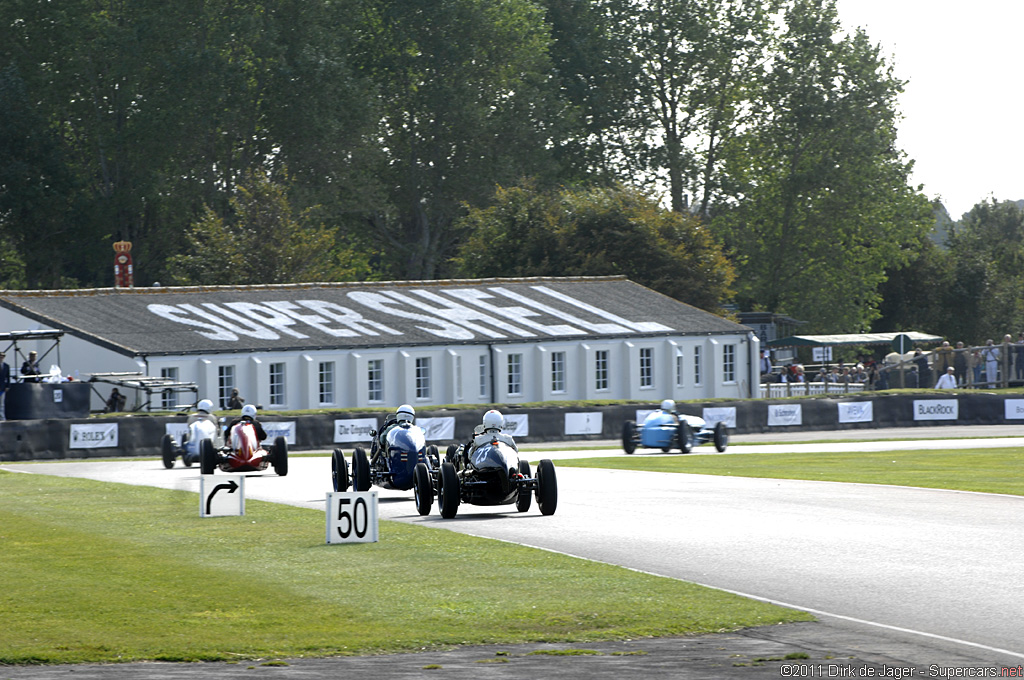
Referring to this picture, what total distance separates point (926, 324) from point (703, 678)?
94.8 metres

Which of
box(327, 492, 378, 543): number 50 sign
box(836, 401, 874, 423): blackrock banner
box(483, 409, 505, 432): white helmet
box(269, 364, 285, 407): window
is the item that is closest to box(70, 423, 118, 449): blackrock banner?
box(269, 364, 285, 407): window

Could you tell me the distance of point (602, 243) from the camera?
77062mm

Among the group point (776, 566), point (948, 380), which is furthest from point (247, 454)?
point (948, 380)

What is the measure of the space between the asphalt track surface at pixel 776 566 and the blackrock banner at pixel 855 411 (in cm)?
2080

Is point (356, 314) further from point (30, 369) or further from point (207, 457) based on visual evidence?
point (207, 457)

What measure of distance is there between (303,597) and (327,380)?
3846cm

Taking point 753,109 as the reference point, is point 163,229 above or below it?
below

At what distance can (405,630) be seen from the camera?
11.4 m

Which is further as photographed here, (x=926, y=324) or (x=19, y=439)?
(x=926, y=324)

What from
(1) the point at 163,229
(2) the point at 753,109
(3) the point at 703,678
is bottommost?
(3) the point at 703,678

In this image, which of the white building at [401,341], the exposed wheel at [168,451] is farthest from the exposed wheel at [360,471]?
the white building at [401,341]

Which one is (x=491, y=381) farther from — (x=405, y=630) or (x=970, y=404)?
(x=405, y=630)

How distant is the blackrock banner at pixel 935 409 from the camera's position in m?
49.0

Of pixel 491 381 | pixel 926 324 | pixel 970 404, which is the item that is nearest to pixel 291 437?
pixel 491 381
